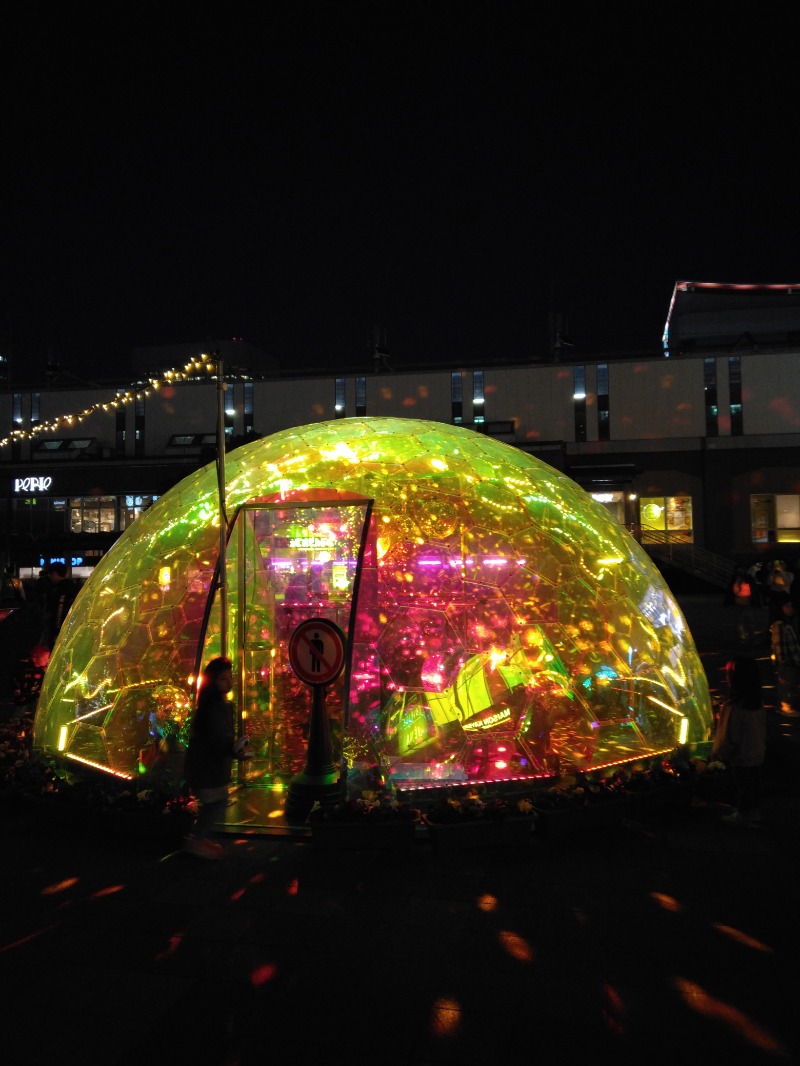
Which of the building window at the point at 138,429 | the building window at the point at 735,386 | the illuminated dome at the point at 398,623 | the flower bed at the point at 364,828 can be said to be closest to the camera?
the flower bed at the point at 364,828

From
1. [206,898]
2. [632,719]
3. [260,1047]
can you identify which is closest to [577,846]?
[632,719]

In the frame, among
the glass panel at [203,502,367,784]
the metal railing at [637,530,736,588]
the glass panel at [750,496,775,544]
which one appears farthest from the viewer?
the glass panel at [750,496,775,544]

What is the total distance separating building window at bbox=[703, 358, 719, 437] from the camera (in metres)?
36.4

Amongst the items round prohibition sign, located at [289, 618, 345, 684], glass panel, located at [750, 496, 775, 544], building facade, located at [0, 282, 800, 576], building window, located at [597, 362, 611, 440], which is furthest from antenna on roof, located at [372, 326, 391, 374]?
round prohibition sign, located at [289, 618, 345, 684]

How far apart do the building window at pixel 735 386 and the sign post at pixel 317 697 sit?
34.3 metres

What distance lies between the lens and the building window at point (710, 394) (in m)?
36.4

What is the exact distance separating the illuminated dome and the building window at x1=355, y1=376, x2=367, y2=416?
102 feet

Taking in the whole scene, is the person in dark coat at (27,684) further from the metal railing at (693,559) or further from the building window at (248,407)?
the building window at (248,407)

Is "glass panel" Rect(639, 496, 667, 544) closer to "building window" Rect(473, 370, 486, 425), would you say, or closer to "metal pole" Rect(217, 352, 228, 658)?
"building window" Rect(473, 370, 486, 425)

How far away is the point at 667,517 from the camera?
35.9 meters

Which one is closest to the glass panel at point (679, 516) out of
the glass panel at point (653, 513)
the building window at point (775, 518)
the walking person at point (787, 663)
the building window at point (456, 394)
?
the glass panel at point (653, 513)

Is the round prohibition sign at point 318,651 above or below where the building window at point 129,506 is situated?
below

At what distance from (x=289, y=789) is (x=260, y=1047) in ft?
9.53

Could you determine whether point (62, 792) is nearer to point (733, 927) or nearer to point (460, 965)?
point (460, 965)
